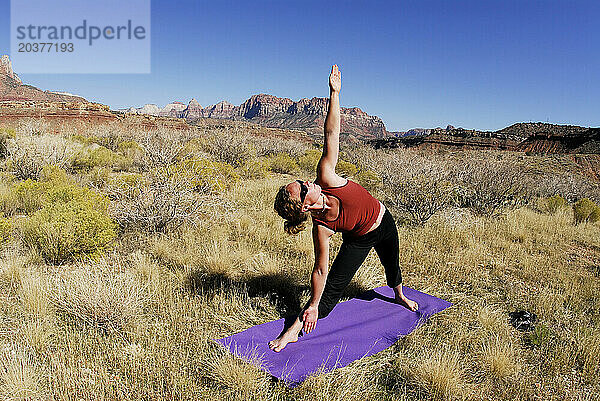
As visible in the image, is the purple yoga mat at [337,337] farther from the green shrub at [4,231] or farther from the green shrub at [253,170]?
the green shrub at [253,170]

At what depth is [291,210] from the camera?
270cm

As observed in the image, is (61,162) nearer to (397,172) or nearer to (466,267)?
(397,172)

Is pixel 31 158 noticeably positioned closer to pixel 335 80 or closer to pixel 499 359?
pixel 335 80

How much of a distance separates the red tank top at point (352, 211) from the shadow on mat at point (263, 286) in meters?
1.17

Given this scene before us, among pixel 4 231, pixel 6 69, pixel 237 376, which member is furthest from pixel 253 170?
pixel 6 69

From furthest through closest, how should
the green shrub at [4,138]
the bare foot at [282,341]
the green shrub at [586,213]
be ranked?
the green shrub at [4,138] < the green shrub at [586,213] < the bare foot at [282,341]

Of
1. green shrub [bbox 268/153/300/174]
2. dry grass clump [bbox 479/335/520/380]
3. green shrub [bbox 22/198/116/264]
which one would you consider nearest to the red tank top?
dry grass clump [bbox 479/335/520/380]

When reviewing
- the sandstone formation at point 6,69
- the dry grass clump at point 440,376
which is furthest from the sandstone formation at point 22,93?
the dry grass clump at point 440,376

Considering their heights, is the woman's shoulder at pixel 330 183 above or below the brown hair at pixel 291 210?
above

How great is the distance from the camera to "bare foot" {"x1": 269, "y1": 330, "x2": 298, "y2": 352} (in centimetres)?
294

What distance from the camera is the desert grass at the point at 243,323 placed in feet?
8.22

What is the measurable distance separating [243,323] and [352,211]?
143cm

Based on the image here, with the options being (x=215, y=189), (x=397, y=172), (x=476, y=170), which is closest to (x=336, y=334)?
(x=215, y=189)

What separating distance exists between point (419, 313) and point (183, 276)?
248 centimetres
